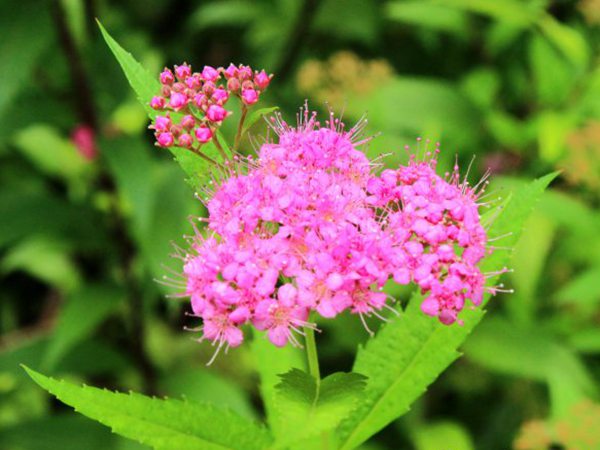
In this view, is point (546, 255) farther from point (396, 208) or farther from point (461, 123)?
point (396, 208)

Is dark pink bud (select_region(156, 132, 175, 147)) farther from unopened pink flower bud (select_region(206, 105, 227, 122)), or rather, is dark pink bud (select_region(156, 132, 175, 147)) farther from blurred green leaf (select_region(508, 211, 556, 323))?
blurred green leaf (select_region(508, 211, 556, 323))

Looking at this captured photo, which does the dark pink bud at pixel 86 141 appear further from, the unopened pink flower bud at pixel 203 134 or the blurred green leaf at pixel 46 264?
the unopened pink flower bud at pixel 203 134

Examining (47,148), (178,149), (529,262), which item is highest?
(178,149)

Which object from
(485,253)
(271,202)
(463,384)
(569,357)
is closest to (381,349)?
(485,253)

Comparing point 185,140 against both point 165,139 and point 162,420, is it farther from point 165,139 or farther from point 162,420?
point 162,420

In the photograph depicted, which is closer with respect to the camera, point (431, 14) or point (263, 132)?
point (263, 132)

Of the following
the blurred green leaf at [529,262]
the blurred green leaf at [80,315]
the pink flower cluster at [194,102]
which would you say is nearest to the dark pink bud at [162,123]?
the pink flower cluster at [194,102]

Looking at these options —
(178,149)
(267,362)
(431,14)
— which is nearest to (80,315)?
(267,362)
